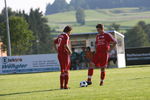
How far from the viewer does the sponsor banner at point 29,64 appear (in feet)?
133

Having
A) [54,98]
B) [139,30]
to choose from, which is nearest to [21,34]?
[54,98]

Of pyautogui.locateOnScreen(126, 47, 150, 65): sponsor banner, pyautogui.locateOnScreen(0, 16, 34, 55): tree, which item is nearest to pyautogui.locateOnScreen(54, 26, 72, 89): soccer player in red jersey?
pyautogui.locateOnScreen(126, 47, 150, 65): sponsor banner

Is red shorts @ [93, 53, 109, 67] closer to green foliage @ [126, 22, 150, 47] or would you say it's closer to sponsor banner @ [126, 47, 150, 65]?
sponsor banner @ [126, 47, 150, 65]

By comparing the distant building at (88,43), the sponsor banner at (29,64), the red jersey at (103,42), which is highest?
the distant building at (88,43)

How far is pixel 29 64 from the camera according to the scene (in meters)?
41.2

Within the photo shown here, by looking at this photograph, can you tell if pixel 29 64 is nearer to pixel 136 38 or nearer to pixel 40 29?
pixel 40 29

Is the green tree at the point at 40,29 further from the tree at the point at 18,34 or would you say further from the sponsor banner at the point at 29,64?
the sponsor banner at the point at 29,64

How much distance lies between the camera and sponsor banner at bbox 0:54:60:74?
4041 cm

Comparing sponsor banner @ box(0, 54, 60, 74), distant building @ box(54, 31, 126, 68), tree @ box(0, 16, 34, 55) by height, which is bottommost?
sponsor banner @ box(0, 54, 60, 74)

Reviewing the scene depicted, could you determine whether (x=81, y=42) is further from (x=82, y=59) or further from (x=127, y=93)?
(x=127, y=93)

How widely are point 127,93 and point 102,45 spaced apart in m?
4.32

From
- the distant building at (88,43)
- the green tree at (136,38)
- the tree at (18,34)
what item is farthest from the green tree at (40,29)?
the distant building at (88,43)

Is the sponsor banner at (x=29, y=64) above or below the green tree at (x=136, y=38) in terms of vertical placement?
below

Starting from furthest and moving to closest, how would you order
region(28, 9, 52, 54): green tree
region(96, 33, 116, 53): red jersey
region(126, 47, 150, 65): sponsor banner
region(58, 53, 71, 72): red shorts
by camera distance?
region(28, 9, 52, 54): green tree → region(126, 47, 150, 65): sponsor banner → region(96, 33, 116, 53): red jersey → region(58, 53, 71, 72): red shorts
